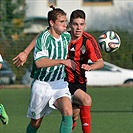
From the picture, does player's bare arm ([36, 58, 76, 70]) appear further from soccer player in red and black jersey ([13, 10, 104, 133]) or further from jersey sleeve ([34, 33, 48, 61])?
soccer player in red and black jersey ([13, 10, 104, 133])

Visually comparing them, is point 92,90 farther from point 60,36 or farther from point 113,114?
point 60,36

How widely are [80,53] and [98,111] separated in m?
4.42

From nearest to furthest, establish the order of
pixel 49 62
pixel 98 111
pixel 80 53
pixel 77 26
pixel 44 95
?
pixel 49 62 → pixel 44 95 → pixel 77 26 → pixel 80 53 → pixel 98 111

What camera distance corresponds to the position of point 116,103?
14.5 m

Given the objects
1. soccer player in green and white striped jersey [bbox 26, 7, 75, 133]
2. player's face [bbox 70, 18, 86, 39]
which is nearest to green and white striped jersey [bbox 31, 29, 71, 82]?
soccer player in green and white striped jersey [bbox 26, 7, 75, 133]

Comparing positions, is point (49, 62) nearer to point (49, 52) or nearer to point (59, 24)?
point (49, 52)

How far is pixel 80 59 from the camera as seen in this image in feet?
28.0

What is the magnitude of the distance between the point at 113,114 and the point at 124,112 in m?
0.50

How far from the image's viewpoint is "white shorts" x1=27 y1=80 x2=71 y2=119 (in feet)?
25.2

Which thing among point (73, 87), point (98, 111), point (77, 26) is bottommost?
point (98, 111)

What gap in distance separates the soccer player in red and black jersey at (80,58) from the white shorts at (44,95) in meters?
0.74

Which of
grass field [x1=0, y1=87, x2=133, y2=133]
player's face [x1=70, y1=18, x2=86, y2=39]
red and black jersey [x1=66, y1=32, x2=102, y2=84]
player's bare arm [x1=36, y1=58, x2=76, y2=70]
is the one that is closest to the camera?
player's bare arm [x1=36, y1=58, x2=76, y2=70]

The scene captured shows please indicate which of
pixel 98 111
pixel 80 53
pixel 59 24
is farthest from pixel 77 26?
pixel 98 111

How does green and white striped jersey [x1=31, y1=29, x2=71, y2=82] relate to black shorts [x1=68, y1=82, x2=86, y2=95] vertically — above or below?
above
